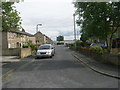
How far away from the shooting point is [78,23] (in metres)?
15.1

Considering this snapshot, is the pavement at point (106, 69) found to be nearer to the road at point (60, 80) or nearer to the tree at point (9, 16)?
the road at point (60, 80)

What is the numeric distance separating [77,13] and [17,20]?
5708 mm

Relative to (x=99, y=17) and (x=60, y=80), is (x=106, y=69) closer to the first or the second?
(x=60, y=80)

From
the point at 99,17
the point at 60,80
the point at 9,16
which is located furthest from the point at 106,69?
the point at 9,16

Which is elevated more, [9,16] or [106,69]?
[9,16]

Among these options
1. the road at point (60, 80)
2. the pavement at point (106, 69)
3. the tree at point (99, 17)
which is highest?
the tree at point (99, 17)

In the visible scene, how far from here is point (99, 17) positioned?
1312cm

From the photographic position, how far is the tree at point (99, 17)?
12672 mm

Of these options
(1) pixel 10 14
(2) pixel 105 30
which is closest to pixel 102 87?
(2) pixel 105 30

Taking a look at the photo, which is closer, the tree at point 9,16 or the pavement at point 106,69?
the pavement at point 106,69

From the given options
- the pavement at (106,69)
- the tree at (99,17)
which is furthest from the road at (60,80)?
the tree at (99,17)

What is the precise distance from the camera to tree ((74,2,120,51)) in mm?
12672

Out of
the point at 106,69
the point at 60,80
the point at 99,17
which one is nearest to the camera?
the point at 60,80

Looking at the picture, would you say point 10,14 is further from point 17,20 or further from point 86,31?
point 86,31
